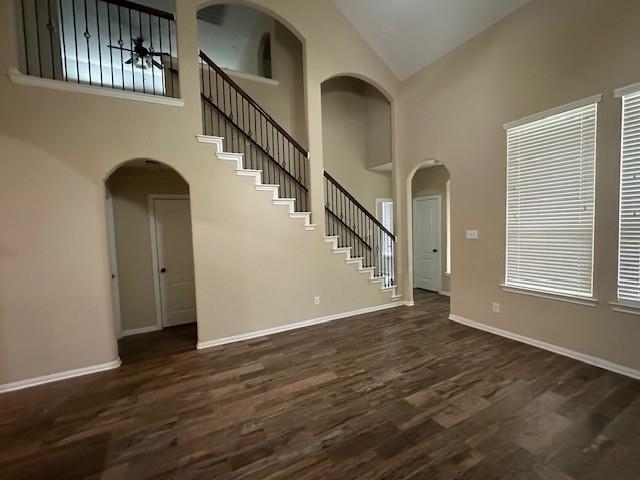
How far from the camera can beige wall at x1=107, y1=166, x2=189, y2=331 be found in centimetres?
420

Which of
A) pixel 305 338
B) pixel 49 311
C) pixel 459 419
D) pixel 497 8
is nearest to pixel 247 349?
pixel 305 338

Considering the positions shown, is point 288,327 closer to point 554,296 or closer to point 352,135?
point 554,296

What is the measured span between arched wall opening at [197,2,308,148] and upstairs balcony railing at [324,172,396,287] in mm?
1274

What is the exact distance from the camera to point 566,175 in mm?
3102

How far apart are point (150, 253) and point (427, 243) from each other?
5357mm

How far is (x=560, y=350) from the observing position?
10.5 ft

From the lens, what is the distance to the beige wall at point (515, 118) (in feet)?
9.03

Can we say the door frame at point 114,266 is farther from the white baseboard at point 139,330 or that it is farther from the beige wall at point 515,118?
the beige wall at point 515,118

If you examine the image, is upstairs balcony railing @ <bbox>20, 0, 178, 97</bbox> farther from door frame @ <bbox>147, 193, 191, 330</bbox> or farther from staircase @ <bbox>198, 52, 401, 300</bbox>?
door frame @ <bbox>147, 193, 191, 330</bbox>

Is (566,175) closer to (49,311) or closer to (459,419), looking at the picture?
(459,419)

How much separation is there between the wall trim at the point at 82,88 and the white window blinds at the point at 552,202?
4.12m

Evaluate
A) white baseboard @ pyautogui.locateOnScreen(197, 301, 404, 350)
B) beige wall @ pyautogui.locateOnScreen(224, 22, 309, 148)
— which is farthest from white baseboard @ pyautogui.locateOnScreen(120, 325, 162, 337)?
beige wall @ pyautogui.locateOnScreen(224, 22, 309, 148)

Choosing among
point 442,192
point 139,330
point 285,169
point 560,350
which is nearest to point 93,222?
point 139,330

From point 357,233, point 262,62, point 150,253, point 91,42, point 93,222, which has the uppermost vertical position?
point 91,42
